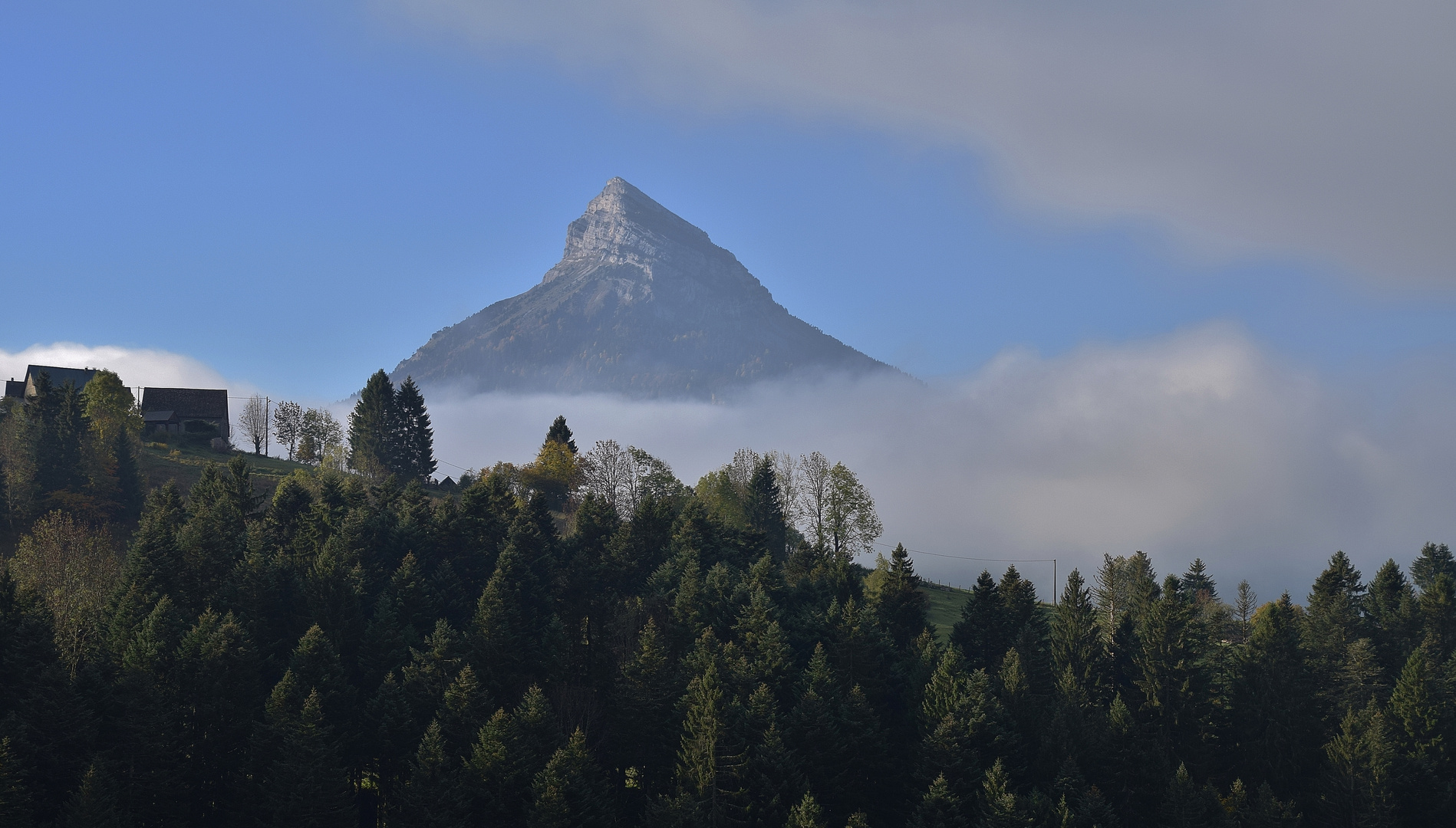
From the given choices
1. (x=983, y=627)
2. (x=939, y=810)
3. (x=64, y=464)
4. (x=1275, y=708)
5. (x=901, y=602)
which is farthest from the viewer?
(x=64, y=464)

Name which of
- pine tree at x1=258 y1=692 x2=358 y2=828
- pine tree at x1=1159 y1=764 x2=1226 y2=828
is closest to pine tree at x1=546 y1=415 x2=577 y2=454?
pine tree at x1=258 y1=692 x2=358 y2=828

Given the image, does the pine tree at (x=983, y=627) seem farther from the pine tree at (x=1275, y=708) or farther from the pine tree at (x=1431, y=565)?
the pine tree at (x=1431, y=565)

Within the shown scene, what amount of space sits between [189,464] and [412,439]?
97.2 ft

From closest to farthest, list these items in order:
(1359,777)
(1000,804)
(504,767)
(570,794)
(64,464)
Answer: (570,794) → (504,767) → (1000,804) → (1359,777) → (64,464)

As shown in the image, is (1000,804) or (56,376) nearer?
(1000,804)

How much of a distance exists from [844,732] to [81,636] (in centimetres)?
5183

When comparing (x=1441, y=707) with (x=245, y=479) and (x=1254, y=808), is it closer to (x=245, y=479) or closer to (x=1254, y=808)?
(x=1254, y=808)

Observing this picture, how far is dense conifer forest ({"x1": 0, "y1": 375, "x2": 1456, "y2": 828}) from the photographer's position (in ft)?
190

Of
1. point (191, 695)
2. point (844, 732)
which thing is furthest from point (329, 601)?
point (844, 732)

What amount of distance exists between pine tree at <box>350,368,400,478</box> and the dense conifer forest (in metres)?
41.8

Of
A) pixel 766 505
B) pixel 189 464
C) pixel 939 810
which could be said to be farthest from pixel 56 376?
pixel 939 810

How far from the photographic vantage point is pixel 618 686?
68.9 meters

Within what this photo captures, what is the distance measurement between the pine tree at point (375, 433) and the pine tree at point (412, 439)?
58 cm

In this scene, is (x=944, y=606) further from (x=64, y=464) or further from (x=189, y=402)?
(x=189, y=402)
